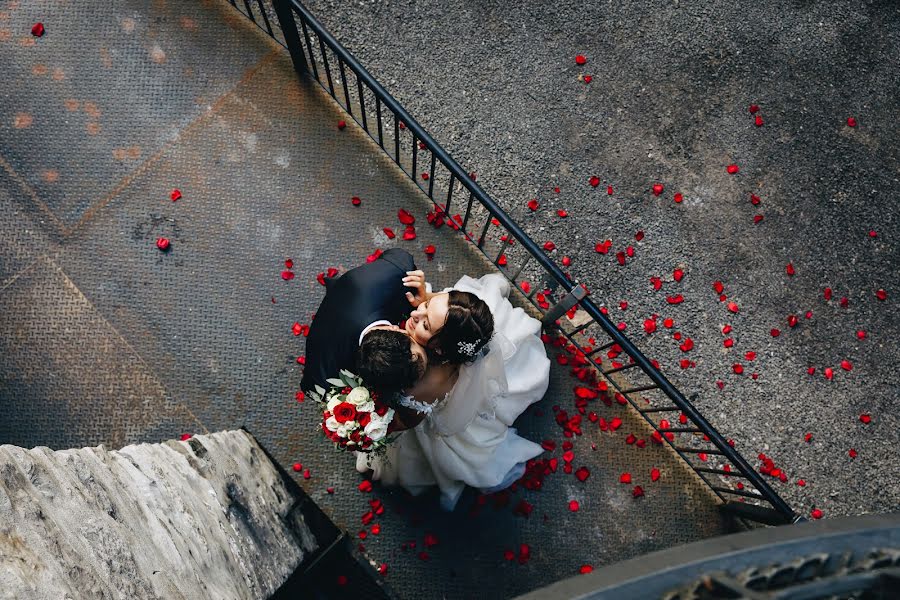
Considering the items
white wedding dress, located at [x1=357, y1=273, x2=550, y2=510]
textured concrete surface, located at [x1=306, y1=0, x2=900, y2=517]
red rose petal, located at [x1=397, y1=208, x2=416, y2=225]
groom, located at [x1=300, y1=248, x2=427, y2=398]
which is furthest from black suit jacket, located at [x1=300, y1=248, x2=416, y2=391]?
textured concrete surface, located at [x1=306, y1=0, x2=900, y2=517]

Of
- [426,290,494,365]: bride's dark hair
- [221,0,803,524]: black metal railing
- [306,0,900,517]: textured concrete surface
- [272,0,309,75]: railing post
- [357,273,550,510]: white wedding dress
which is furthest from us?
[306,0,900,517]: textured concrete surface

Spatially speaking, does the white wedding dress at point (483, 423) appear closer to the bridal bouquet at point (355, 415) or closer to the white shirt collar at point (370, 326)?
the bridal bouquet at point (355, 415)

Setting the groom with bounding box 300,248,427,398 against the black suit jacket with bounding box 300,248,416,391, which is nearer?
the groom with bounding box 300,248,427,398

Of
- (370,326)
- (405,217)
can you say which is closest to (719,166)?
(405,217)

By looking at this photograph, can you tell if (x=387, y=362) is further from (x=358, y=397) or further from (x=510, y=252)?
(x=510, y=252)

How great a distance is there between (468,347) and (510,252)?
1688 mm

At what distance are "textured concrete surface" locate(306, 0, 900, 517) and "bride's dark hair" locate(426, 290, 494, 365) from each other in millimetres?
1760

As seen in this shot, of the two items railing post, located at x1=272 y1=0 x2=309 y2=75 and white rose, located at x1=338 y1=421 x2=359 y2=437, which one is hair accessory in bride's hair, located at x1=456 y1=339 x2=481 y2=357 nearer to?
white rose, located at x1=338 y1=421 x2=359 y2=437

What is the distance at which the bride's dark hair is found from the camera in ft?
8.86

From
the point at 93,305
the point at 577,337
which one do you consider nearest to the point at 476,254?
the point at 577,337

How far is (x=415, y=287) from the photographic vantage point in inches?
122

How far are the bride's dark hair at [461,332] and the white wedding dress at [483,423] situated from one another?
0.50ft

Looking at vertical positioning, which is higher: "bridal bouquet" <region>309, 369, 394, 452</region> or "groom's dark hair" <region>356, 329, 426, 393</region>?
"groom's dark hair" <region>356, 329, 426, 393</region>

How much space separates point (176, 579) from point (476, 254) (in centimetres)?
268
